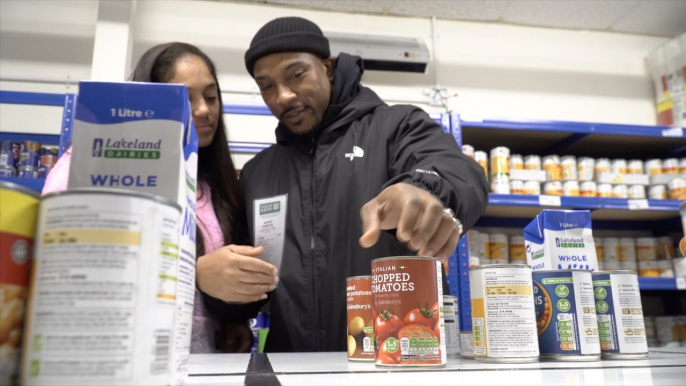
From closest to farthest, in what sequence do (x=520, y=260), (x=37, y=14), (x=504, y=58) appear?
(x=520, y=260) < (x=37, y=14) < (x=504, y=58)

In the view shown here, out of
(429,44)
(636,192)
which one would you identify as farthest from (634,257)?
(429,44)

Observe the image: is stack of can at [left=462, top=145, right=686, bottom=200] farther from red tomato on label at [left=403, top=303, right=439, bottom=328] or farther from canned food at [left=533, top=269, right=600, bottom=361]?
red tomato on label at [left=403, top=303, right=439, bottom=328]

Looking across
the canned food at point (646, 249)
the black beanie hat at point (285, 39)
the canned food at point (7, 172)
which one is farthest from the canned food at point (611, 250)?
the canned food at point (7, 172)

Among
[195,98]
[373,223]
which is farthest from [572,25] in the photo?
[373,223]

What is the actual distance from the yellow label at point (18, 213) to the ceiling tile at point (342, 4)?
333 cm

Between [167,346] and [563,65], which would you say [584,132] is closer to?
[563,65]

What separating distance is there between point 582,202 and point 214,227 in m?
2.10

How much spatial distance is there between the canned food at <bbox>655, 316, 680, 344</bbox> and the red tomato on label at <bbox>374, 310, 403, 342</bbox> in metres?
2.95

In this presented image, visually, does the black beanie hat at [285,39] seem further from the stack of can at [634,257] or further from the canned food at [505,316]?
the stack of can at [634,257]

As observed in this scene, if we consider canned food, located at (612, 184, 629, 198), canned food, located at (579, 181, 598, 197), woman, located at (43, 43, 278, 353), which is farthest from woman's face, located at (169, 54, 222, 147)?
canned food, located at (612, 184, 629, 198)

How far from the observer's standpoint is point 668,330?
9.66 feet

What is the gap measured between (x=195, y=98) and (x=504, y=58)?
2885 millimetres

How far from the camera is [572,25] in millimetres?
3848

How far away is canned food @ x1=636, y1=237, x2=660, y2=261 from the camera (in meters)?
2.95
